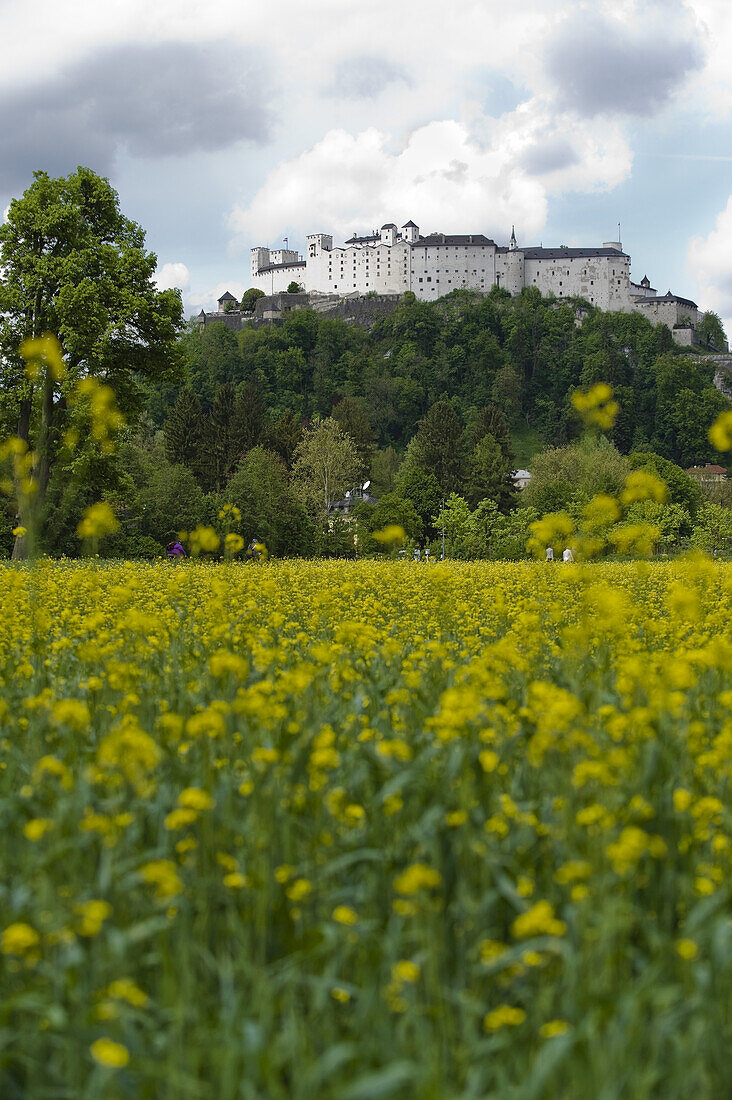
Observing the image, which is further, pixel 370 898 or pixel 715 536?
pixel 715 536

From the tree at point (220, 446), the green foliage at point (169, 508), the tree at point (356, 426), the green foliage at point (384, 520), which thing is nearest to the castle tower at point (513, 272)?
the tree at point (356, 426)

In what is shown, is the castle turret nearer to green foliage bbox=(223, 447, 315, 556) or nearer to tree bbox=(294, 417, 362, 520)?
tree bbox=(294, 417, 362, 520)

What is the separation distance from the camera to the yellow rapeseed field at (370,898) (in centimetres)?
234

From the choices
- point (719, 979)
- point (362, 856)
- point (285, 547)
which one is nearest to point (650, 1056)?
point (719, 979)

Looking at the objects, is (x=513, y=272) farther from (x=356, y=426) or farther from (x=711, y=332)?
(x=356, y=426)

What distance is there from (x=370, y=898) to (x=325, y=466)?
213 ft

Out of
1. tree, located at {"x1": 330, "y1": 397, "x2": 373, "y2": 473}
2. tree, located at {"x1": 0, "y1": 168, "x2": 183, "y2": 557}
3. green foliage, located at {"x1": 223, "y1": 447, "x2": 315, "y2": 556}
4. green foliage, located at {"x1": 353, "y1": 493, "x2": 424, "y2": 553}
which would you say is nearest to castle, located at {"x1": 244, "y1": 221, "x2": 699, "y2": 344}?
tree, located at {"x1": 330, "y1": 397, "x2": 373, "y2": 473}

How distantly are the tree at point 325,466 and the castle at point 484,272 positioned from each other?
85.9m

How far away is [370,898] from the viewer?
3033 mm

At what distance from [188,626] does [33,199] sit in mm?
23725

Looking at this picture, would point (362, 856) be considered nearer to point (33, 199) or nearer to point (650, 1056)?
point (650, 1056)

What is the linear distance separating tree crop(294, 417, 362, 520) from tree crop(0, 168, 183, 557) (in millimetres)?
36845

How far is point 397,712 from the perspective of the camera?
4934mm

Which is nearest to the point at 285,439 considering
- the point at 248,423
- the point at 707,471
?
the point at 248,423
